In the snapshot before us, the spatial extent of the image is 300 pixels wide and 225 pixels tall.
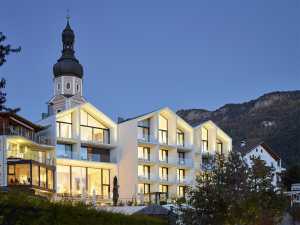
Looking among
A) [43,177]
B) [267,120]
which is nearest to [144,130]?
[43,177]

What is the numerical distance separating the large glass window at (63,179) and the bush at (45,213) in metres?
41.7

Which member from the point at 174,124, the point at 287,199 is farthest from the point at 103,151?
the point at 287,199

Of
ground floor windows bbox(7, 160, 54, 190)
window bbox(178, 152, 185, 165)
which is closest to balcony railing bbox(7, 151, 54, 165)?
ground floor windows bbox(7, 160, 54, 190)

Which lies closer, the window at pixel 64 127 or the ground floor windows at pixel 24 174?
the ground floor windows at pixel 24 174

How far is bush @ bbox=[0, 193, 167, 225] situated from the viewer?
1838 cm

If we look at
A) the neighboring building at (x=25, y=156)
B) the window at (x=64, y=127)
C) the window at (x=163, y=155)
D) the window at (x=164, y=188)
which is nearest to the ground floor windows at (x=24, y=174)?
the neighboring building at (x=25, y=156)

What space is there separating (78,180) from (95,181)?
2.29 m

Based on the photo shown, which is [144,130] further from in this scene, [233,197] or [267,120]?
[267,120]

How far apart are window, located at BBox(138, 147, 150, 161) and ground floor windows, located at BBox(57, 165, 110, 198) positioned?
3671 millimetres

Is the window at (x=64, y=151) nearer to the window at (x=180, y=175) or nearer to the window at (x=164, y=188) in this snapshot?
the window at (x=164, y=188)

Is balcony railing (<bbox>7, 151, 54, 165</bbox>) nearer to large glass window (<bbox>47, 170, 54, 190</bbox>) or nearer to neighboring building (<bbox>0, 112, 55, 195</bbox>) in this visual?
neighboring building (<bbox>0, 112, 55, 195</bbox>)

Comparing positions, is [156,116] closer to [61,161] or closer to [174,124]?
[174,124]

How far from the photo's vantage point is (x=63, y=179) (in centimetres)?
6681

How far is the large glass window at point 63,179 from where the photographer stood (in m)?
66.2
